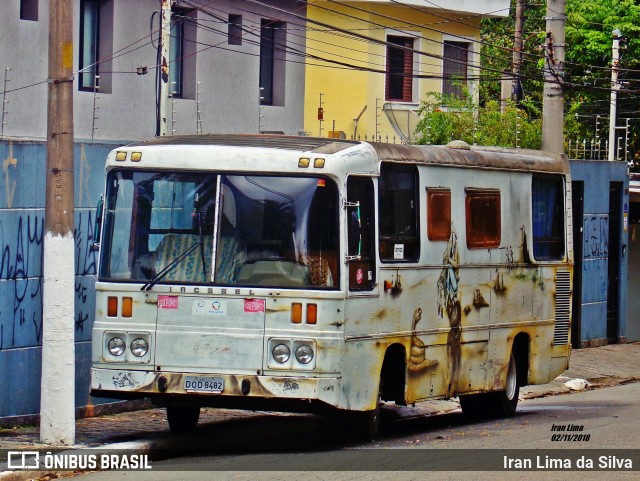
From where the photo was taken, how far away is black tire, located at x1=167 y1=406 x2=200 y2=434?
12.8 m

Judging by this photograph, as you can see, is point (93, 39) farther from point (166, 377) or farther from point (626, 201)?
point (166, 377)

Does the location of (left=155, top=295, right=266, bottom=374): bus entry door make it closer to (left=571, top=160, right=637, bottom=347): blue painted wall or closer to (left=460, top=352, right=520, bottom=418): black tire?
(left=460, top=352, right=520, bottom=418): black tire

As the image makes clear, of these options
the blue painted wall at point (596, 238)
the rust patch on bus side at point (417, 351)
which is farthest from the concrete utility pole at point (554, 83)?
the rust patch on bus side at point (417, 351)

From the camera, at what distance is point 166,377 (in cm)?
1142

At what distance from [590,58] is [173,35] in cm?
1958

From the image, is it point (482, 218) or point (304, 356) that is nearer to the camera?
point (304, 356)

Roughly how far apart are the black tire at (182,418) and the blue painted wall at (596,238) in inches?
482

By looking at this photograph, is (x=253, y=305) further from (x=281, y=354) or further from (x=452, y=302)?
(x=452, y=302)

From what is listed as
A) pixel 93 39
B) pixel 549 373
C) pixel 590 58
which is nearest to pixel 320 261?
pixel 549 373

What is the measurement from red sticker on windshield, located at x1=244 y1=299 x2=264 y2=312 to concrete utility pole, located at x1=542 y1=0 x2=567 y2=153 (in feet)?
30.7

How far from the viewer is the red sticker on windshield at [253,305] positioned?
11.3 m

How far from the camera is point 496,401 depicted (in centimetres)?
1520

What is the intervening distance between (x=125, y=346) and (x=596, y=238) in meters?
14.5

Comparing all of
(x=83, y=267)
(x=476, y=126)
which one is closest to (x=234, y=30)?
(x=476, y=126)
